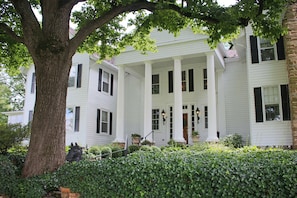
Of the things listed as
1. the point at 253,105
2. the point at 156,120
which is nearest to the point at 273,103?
the point at 253,105

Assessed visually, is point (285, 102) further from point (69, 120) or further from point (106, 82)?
point (69, 120)

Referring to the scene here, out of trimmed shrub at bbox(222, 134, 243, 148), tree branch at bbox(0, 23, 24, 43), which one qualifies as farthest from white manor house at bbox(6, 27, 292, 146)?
tree branch at bbox(0, 23, 24, 43)

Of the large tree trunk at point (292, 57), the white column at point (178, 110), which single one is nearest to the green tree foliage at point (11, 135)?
the white column at point (178, 110)

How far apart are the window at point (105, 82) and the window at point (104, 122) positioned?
152cm

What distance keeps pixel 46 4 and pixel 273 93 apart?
10558mm

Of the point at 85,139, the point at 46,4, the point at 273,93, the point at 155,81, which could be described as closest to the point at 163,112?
the point at 155,81

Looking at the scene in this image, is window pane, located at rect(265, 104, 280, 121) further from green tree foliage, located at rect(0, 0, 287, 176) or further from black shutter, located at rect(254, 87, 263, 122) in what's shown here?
green tree foliage, located at rect(0, 0, 287, 176)

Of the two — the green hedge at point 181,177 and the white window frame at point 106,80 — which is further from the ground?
the white window frame at point 106,80

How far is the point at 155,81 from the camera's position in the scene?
59.0ft

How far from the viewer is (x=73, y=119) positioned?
678 inches

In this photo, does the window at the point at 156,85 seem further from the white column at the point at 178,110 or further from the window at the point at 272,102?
the window at the point at 272,102

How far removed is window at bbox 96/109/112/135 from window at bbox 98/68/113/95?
1.52 meters

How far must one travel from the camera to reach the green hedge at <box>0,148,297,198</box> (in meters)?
4.40

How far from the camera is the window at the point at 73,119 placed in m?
17.0
